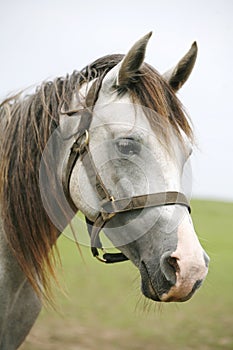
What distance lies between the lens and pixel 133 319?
31.7 ft

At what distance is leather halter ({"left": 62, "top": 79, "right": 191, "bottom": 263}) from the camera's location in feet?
8.95

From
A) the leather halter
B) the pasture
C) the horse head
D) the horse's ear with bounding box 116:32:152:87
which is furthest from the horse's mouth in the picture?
the pasture

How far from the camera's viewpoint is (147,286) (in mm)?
2750

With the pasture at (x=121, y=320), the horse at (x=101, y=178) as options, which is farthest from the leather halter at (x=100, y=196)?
the pasture at (x=121, y=320)

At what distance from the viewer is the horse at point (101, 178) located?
271cm

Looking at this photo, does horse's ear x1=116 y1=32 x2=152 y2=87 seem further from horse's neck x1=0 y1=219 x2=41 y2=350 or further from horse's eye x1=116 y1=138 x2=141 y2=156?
horse's neck x1=0 y1=219 x2=41 y2=350

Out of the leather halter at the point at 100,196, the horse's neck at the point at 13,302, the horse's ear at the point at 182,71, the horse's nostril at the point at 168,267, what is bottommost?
the horse's neck at the point at 13,302

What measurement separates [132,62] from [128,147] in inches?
17.4

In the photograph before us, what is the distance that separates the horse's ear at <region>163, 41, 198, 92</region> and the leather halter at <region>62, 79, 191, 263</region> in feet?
1.35

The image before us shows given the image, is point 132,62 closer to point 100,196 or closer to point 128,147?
point 128,147

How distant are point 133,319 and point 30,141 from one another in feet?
22.9

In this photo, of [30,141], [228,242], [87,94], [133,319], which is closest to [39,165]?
[30,141]

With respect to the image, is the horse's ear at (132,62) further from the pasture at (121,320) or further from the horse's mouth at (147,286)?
the pasture at (121,320)

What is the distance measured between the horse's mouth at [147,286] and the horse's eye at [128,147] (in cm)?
55
